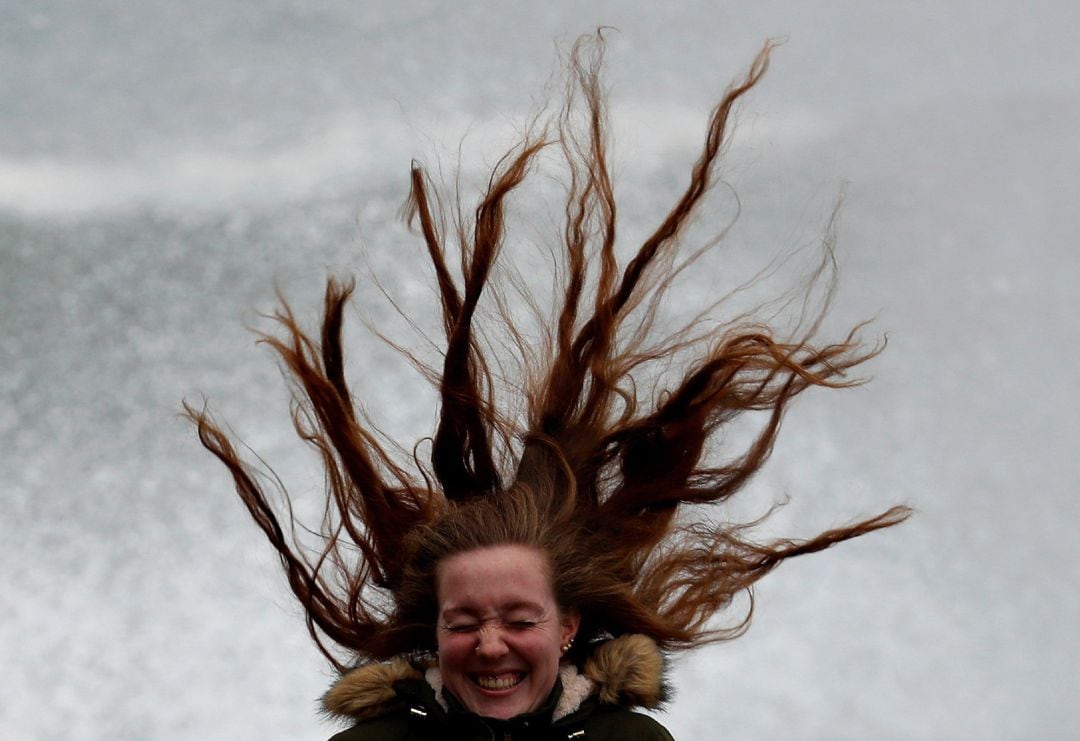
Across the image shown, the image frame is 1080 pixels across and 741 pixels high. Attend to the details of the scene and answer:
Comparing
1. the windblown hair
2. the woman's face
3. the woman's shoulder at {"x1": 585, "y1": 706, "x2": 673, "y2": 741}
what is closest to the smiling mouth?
the woman's face

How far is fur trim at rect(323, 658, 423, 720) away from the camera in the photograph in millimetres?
2252

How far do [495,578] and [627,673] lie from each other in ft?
0.64

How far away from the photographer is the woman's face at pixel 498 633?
7.08ft

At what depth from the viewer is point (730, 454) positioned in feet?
8.28

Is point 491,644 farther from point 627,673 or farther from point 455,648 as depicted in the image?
point 627,673

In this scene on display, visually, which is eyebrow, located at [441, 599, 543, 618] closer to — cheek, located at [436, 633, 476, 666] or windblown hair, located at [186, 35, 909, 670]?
cheek, located at [436, 633, 476, 666]

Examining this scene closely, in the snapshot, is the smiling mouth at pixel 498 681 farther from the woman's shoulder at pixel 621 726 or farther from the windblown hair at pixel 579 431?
the windblown hair at pixel 579 431

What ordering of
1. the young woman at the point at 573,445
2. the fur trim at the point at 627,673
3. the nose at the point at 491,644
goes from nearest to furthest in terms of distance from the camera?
the nose at the point at 491,644
the fur trim at the point at 627,673
the young woman at the point at 573,445

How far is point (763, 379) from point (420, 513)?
0.47 meters

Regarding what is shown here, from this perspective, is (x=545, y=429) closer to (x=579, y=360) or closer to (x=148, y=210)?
(x=579, y=360)

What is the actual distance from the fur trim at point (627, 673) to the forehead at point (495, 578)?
0.09 meters

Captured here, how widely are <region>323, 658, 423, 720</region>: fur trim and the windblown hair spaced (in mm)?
88

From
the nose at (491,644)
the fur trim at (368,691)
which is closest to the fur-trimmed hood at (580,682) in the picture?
the fur trim at (368,691)

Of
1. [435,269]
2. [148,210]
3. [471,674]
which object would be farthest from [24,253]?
[471,674]
